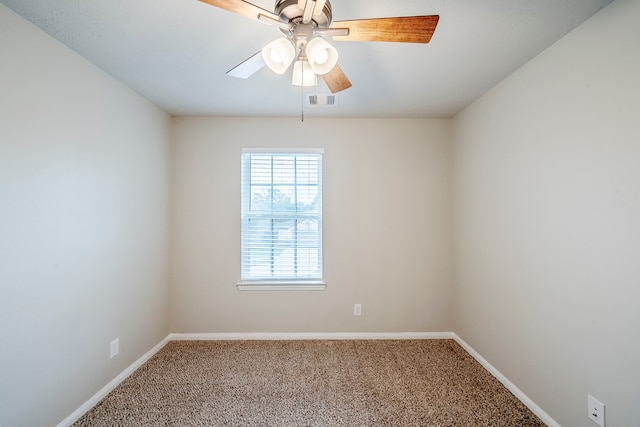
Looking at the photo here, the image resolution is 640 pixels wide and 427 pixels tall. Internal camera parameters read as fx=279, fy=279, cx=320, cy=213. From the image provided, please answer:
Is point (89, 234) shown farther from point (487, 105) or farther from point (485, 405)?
point (487, 105)

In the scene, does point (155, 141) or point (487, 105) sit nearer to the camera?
point (487, 105)

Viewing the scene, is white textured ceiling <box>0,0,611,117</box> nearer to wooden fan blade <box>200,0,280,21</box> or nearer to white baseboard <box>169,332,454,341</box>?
wooden fan blade <box>200,0,280,21</box>

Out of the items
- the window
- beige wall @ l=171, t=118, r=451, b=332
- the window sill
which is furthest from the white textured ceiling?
the window sill

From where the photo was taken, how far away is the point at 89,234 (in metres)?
1.97

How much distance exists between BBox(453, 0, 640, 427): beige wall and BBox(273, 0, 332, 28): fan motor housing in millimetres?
1468

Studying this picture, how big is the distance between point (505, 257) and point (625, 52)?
4.63 ft

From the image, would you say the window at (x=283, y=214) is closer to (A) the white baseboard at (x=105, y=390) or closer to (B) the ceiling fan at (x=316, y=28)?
(A) the white baseboard at (x=105, y=390)

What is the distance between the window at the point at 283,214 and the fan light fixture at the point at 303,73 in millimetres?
1553

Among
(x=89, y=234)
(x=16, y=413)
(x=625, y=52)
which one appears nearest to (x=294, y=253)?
(x=89, y=234)

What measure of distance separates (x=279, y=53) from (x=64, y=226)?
174cm

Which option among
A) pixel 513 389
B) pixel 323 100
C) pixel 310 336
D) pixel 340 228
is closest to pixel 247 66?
pixel 323 100

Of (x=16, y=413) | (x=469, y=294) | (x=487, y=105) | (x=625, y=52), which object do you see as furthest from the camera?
(x=469, y=294)

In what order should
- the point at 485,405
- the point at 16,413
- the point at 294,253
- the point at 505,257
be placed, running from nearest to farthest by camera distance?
1. the point at 16,413
2. the point at 485,405
3. the point at 505,257
4. the point at 294,253

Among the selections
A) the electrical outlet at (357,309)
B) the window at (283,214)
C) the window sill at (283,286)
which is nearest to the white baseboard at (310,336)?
the electrical outlet at (357,309)
